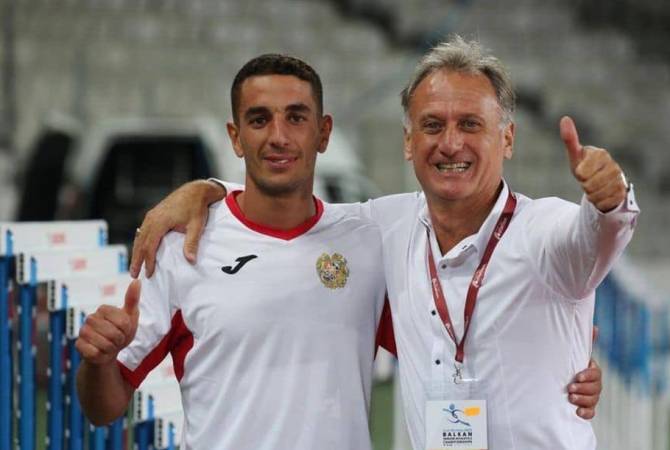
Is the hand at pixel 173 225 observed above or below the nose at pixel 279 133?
below

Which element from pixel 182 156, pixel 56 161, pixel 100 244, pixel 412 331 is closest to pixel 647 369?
pixel 100 244

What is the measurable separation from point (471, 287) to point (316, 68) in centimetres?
934

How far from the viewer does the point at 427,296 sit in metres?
2.82

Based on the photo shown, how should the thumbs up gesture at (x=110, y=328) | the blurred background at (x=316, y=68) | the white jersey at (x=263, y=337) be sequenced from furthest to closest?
the blurred background at (x=316, y=68) → the white jersey at (x=263, y=337) → the thumbs up gesture at (x=110, y=328)

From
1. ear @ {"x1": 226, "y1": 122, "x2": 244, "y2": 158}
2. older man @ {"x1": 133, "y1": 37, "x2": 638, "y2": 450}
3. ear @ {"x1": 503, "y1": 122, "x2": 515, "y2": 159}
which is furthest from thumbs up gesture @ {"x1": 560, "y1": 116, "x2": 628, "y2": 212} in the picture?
ear @ {"x1": 226, "y1": 122, "x2": 244, "y2": 158}

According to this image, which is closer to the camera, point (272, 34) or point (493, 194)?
point (493, 194)

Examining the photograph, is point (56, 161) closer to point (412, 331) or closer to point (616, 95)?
point (616, 95)

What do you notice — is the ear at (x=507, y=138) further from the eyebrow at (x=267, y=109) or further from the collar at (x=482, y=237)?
the eyebrow at (x=267, y=109)

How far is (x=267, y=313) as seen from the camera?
2840mm

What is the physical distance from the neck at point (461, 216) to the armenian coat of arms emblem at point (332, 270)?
24 centimetres

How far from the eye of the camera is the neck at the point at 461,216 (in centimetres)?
282

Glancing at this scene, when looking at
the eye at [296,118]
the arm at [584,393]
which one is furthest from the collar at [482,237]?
the eye at [296,118]

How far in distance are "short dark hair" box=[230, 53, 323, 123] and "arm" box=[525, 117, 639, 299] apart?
608mm

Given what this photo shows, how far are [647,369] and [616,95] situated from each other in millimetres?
6709
